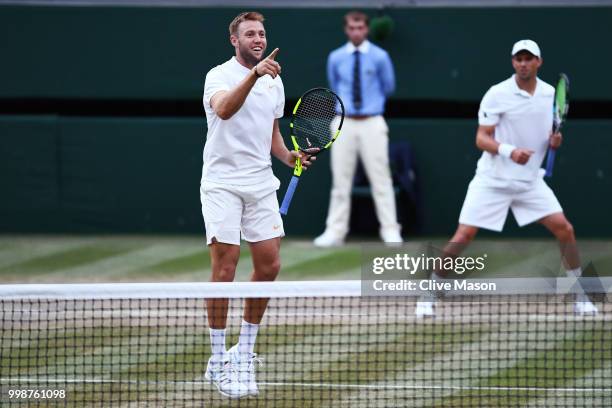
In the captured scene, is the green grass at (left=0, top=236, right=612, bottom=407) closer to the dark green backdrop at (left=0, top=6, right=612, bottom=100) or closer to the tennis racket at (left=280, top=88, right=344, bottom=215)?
the tennis racket at (left=280, top=88, right=344, bottom=215)

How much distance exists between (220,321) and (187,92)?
19.3ft

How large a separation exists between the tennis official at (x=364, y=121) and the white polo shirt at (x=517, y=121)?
2778 millimetres

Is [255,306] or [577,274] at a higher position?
[255,306]

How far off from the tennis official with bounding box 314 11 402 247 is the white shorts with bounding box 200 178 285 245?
4698 millimetres

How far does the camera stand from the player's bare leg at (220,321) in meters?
7.50

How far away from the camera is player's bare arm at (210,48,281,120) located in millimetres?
6855

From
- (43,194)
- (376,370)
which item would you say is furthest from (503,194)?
(43,194)

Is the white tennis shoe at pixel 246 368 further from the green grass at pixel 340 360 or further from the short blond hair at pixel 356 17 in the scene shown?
the short blond hair at pixel 356 17

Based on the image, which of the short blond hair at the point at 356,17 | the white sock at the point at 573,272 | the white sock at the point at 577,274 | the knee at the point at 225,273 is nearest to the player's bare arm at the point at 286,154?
the knee at the point at 225,273

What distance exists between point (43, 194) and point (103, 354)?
5.19m

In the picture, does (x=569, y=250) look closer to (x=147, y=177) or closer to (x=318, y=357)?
(x=318, y=357)

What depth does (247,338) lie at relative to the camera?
772 cm
